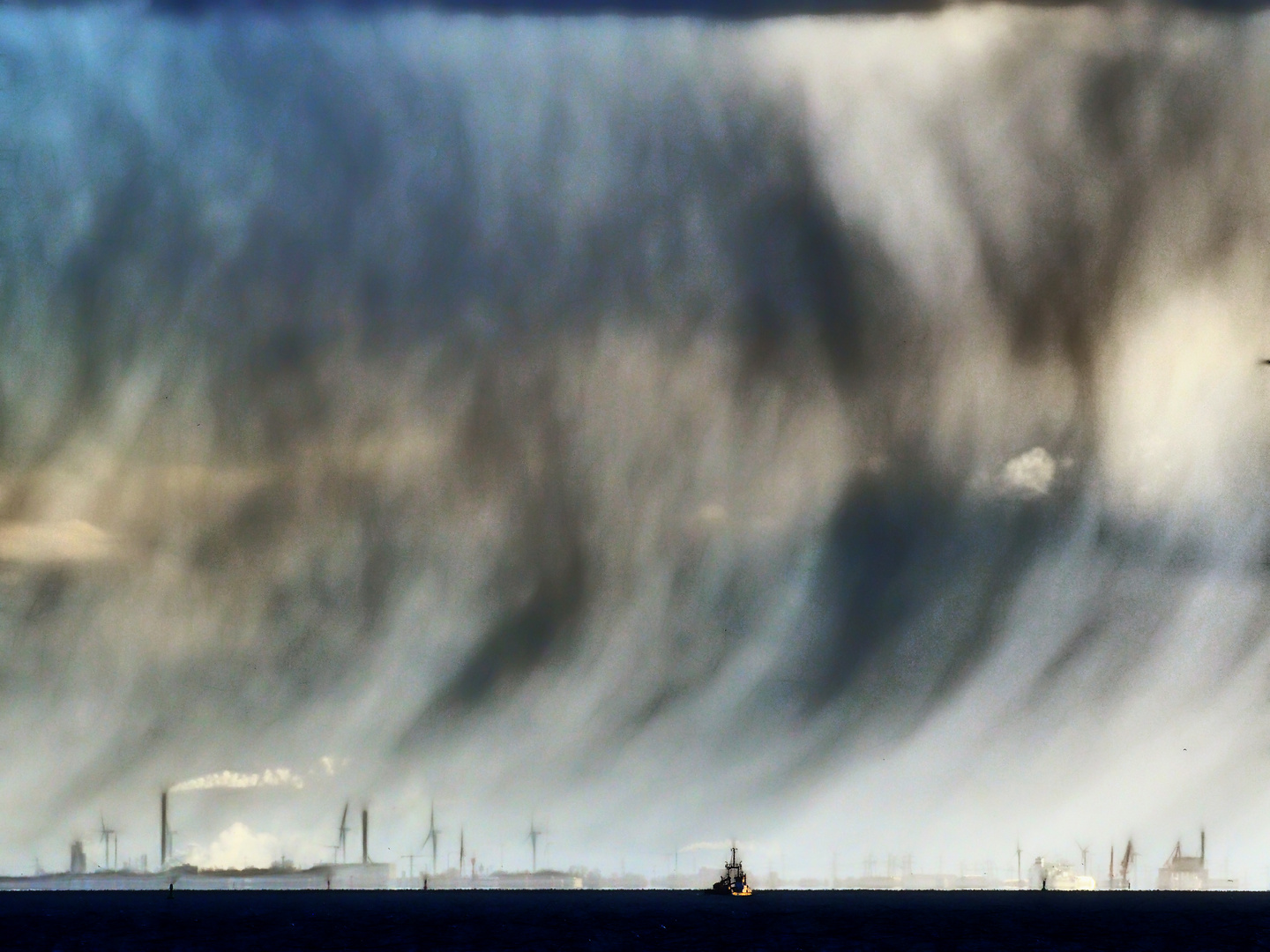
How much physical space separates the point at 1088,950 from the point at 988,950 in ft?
49.7

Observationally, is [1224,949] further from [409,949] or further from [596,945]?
[409,949]

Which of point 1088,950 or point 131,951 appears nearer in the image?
point 131,951

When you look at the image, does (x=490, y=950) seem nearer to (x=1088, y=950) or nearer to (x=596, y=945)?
(x=596, y=945)

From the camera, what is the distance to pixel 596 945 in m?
191

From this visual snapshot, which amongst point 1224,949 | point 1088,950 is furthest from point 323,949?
point 1224,949

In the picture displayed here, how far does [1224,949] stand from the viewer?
623 ft

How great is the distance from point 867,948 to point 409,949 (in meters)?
52.7

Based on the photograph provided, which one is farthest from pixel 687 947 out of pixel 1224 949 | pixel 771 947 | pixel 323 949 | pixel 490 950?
pixel 1224 949

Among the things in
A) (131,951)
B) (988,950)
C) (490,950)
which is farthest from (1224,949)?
(131,951)

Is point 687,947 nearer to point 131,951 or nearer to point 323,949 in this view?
point 323,949

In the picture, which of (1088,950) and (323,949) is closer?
(323,949)

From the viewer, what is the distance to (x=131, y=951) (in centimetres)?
18238

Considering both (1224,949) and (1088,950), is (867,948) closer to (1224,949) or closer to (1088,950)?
(1088,950)

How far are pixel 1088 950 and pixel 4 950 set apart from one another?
419 feet
